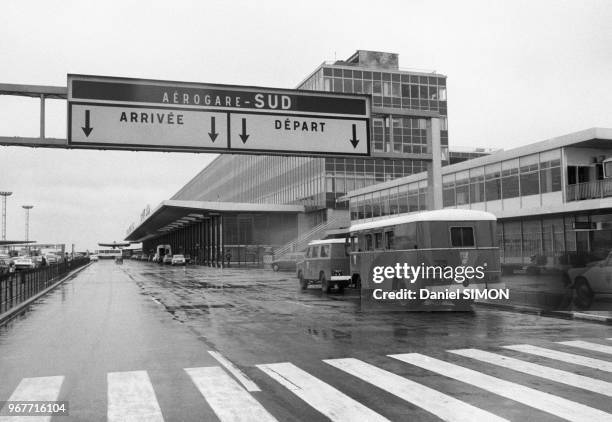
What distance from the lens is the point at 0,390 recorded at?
8062 millimetres

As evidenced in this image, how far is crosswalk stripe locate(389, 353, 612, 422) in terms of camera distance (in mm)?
6520

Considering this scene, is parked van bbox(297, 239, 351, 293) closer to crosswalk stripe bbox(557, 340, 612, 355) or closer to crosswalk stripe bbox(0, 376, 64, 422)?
crosswalk stripe bbox(557, 340, 612, 355)

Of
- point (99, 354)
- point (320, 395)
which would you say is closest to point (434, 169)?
point (99, 354)

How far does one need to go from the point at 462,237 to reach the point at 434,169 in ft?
13.1

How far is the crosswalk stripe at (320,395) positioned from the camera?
21.5ft

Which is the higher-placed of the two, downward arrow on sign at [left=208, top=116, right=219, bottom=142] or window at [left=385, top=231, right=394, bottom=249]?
downward arrow on sign at [left=208, top=116, right=219, bottom=142]

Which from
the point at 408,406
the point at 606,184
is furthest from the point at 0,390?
the point at 606,184

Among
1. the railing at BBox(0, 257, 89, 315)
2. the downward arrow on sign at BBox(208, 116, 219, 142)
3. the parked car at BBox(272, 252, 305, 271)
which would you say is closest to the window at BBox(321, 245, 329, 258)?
the downward arrow on sign at BBox(208, 116, 219, 142)

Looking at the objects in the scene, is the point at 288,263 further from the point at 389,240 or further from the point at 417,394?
the point at 417,394

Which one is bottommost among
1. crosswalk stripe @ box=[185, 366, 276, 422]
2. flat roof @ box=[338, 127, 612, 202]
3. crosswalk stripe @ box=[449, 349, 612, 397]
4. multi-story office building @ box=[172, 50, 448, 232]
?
crosswalk stripe @ box=[449, 349, 612, 397]

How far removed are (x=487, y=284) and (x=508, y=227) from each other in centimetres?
2275

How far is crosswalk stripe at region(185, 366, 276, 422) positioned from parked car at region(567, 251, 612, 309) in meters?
12.8

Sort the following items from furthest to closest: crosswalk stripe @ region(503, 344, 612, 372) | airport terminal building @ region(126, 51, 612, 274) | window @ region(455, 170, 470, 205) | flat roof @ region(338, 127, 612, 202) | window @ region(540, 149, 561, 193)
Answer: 1. window @ region(455, 170, 470, 205)
2. window @ region(540, 149, 561, 193)
3. airport terminal building @ region(126, 51, 612, 274)
4. flat roof @ region(338, 127, 612, 202)
5. crosswalk stripe @ region(503, 344, 612, 372)

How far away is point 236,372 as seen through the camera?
29.3 feet
